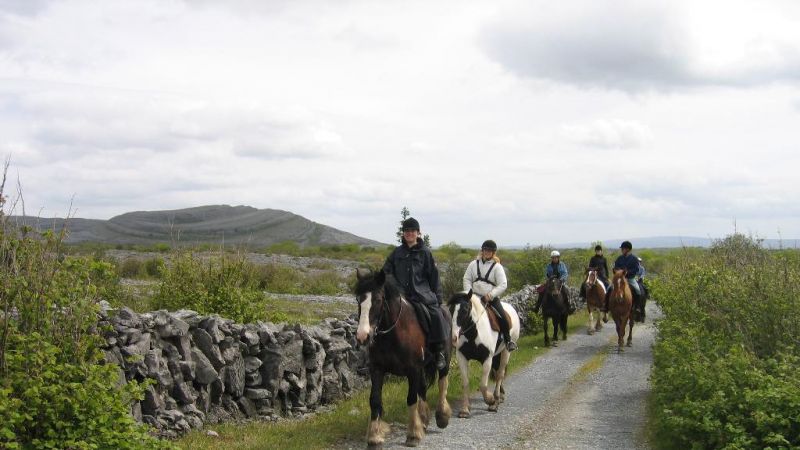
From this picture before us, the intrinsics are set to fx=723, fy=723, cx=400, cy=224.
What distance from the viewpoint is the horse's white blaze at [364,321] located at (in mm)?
8500

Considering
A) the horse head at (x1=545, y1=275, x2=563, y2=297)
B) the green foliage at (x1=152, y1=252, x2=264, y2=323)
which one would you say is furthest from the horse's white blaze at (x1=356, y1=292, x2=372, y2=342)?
the horse head at (x1=545, y1=275, x2=563, y2=297)

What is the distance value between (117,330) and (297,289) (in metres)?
23.1

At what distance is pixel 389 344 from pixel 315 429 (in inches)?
68.0

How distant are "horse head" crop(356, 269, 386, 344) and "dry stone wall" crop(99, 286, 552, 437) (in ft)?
7.90

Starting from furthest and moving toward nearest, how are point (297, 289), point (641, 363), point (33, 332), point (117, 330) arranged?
point (297, 289) < point (641, 363) < point (117, 330) < point (33, 332)

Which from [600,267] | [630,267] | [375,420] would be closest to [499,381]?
[375,420]

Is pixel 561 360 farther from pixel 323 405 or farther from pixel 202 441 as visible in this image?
pixel 202 441

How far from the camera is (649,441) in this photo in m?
10.2

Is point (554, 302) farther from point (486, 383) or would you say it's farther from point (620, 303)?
point (486, 383)

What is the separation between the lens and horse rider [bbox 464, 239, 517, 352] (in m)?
12.5

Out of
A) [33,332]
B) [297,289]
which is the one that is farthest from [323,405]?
[297,289]

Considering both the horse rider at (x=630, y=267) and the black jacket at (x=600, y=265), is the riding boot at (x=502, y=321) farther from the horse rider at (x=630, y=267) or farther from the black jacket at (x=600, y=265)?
the black jacket at (x=600, y=265)

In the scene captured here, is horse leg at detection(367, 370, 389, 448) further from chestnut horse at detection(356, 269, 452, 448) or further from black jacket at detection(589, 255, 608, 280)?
black jacket at detection(589, 255, 608, 280)

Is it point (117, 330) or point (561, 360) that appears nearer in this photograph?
point (117, 330)
